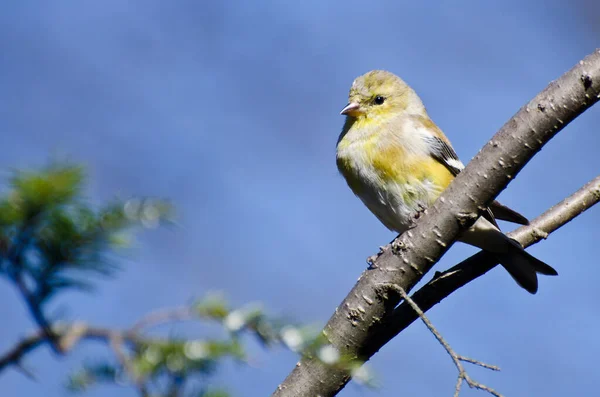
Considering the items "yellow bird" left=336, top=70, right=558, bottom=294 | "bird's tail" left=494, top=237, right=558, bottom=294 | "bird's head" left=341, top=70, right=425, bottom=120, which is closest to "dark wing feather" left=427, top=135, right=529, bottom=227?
"yellow bird" left=336, top=70, right=558, bottom=294

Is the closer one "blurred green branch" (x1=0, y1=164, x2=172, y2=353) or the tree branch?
"blurred green branch" (x1=0, y1=164, x2=172, y2=353)

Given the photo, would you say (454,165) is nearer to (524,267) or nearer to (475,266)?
(524,267)

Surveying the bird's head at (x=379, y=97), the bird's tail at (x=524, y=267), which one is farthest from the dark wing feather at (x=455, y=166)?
the bird's head at (x=379, y=97)

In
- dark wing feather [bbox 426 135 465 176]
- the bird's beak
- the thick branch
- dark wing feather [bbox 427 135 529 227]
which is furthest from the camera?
the bird's beak

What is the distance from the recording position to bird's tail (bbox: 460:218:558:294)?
350cm

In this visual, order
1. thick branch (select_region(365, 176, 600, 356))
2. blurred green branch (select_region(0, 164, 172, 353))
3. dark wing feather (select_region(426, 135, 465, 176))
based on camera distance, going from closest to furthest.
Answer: blurred green branch (select_region(0, 164, 172, 353)), thick branch (select_region(365, 176, 600, 356)), dark wing feather (select_region(426, 135, 465, 176))

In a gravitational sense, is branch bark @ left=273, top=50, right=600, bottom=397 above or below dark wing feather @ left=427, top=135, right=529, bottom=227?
below

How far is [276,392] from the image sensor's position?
2.36 metres

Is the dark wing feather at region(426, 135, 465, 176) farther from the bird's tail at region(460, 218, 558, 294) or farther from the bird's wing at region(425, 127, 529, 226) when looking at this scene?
the bird's tail at region(460, 218, 558, 294)

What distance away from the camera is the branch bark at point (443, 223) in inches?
86.7

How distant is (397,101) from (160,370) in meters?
3.89

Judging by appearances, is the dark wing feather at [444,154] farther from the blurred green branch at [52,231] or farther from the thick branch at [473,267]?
the blurred green branch at [52,231]

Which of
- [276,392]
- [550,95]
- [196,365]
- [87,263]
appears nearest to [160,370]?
[196,365]

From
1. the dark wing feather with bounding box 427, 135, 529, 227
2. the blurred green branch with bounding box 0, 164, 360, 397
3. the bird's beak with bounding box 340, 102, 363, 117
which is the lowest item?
the blurred green branch with bounding box 0, 164, 360, 397
